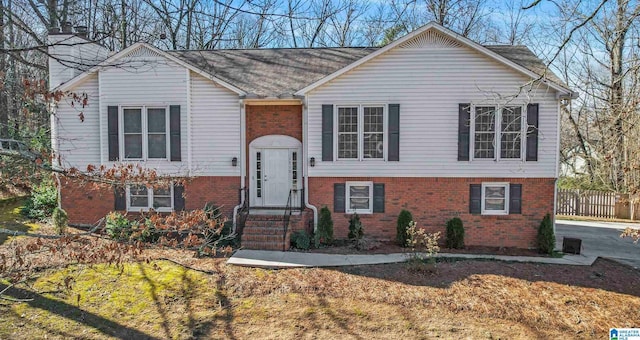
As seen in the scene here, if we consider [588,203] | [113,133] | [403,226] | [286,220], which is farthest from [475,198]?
[588,203]

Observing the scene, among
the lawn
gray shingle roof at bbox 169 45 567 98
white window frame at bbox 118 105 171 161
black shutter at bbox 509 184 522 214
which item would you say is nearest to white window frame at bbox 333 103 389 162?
gray shingle roof at bbox 169 45 567 98

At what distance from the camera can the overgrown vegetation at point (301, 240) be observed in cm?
1121

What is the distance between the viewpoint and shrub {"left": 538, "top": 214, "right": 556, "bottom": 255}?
37.3ft

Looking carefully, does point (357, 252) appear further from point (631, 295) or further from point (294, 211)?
point (631, 295)

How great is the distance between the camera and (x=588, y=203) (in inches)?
813

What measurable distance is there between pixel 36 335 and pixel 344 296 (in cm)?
545

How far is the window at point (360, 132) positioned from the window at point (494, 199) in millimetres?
3370

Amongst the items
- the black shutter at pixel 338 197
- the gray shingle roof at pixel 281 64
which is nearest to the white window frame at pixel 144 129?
the gray shingle roof at pixel 281 64

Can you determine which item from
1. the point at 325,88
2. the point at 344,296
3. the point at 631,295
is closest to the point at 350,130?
the point at 325,88

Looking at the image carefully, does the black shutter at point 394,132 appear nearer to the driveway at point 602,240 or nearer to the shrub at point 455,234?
the shrub at point 455,234

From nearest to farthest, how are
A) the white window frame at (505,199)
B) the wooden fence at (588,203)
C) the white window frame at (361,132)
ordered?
1. the white window frame at (505,199)
2. the white window frame at (361,132)
3. the wooden fence at (588,203)

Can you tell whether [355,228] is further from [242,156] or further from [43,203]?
[43,203]

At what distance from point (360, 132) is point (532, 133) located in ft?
16.7

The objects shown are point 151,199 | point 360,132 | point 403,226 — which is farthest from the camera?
point 151,199
